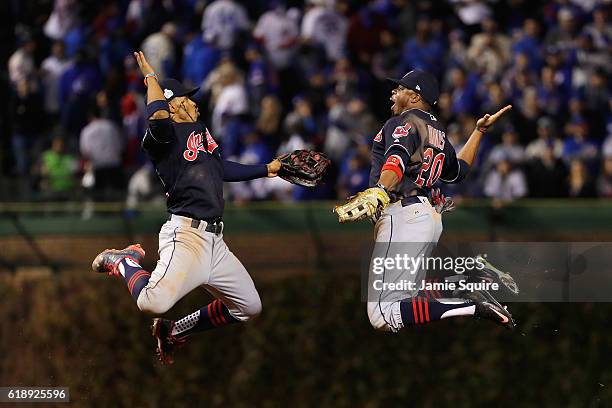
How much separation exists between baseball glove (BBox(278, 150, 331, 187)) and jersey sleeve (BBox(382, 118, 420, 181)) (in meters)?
0.82

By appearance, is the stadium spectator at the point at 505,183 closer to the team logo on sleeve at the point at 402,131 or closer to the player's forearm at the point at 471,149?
the player's forearm at the point at 471,149

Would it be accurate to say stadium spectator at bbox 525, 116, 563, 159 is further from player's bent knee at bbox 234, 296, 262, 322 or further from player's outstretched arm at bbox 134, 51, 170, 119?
player's outstretched arm at bbox 134, 51, 170, 119

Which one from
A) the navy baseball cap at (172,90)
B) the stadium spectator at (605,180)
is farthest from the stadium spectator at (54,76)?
the navy baseball cap at (172,90)

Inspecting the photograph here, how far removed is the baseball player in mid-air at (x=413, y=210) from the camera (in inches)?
372

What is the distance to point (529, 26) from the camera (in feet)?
53.3

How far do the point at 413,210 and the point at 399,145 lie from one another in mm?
566

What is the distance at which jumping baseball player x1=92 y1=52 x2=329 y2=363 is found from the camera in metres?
9.42

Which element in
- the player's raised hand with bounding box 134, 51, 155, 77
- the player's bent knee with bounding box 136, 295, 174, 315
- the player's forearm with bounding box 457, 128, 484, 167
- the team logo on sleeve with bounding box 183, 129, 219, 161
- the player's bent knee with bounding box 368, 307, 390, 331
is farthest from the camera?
the player's forearm with bounding box 457, 128, 484, 167

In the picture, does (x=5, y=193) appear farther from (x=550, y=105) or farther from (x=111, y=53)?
(x=550, y=105)

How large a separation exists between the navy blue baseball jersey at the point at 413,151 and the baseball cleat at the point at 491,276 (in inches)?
28.8

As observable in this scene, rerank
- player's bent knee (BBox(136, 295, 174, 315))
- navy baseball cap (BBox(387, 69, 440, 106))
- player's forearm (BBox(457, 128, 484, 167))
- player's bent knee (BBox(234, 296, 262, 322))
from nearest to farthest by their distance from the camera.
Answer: player's bent knee (BBox(136, 295, 174, 315)), navy baseball cap (BBox(387, 69, 440, 106)), player's bent knee (BBox(234, 296, 262, 322)), player's forearm (BBox(457, 128, 484, 167))

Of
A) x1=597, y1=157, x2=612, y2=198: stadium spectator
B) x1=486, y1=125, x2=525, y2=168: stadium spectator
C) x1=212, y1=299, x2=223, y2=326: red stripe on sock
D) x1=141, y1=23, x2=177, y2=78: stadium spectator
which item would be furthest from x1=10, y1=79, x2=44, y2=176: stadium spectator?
x1=212, y1=299, x2=223, y2=326: red stripe on sock

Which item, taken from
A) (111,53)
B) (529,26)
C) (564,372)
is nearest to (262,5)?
(111,53)

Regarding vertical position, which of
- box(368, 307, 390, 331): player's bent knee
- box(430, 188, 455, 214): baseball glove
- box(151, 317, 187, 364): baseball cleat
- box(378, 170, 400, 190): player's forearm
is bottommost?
box(151, 317, 187, 364): baseball cleat
